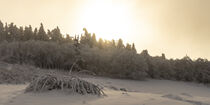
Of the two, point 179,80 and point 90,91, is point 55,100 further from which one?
point 179,80

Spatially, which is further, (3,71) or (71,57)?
(71,57)

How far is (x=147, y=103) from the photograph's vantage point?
523cm

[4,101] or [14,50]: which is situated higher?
[14,50]

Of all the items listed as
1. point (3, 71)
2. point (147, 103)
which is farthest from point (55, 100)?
point (3, 71)

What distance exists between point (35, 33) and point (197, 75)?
86.3 ft

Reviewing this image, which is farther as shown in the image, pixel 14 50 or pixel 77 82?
pixel 14 50

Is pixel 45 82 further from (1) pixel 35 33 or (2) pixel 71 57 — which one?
(1) pixel 35 33

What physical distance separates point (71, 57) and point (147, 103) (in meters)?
22.8

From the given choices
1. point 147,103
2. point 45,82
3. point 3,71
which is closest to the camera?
point 147,103

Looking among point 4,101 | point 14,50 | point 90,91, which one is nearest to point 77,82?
point 90,91

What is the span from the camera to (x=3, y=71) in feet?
42.8

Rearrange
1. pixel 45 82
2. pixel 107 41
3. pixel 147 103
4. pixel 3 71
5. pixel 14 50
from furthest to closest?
1. pixel 107 41
2. pixel 14 50
3. pixel 3 71
4. pixel 45 82
5. pixel 147 103

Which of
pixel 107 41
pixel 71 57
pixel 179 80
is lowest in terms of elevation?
pixel 179 80

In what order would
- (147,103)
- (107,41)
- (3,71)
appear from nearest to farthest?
(147,103), (3,71), (107,41)
